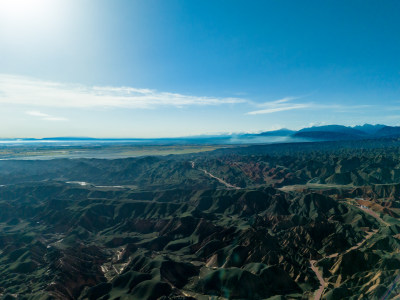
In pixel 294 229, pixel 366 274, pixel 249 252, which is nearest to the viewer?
pixel 366 274

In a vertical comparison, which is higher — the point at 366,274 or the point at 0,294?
the point at 366,274

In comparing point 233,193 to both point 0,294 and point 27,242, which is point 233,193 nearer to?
point 27,242

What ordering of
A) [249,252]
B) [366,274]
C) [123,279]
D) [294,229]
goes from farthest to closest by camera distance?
[294,229], [249,252], [123,279], [366,274]

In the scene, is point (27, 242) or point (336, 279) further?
point (27, 242)

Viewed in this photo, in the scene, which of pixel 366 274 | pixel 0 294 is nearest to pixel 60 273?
pixel 0 294

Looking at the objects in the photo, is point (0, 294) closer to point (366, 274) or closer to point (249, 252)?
point (249, 252)

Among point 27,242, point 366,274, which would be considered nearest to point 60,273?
point 27,242
